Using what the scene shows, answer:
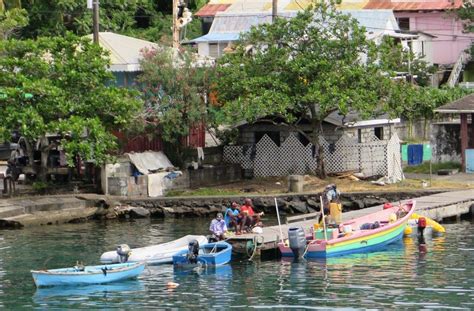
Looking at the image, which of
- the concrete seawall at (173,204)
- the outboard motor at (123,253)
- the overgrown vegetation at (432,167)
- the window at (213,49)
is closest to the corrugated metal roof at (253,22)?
the window at (213,49)

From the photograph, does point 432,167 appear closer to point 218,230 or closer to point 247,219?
point 247,219

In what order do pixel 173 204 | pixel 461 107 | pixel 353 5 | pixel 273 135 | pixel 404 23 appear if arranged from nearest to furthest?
1. pixel 173 204
2. pixel 461 107
3. pixel 273 135
4. pixel 353 5
5. pixel 404 23

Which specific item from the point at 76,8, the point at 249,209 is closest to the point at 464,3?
the point at 76,8

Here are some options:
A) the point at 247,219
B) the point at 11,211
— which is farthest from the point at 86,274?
the point at 11,211

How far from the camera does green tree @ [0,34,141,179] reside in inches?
2202

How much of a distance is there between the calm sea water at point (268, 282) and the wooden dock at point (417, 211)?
0.77m

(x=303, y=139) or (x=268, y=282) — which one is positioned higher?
(x=303, y=139)

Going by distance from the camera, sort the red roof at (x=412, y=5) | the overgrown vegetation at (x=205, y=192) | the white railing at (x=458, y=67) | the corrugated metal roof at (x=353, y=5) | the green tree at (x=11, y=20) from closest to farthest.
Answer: the overgrown vegetation at (x=205, y=192)
the green tree at (x=11, y=20)
the white railing at (x=458, y=67)
the red roof at (x=412, y=5)
the corrugated metal roof at (x=353, y=5)

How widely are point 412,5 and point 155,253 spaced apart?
52.7 metres

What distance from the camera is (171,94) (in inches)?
2388

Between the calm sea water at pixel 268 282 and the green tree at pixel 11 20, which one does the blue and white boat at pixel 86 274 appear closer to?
the calm sea water at pixel 268 282

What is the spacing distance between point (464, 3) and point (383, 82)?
2943cm

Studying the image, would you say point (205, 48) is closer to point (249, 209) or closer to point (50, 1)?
point (50, 1)

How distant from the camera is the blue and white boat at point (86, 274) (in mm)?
40375
